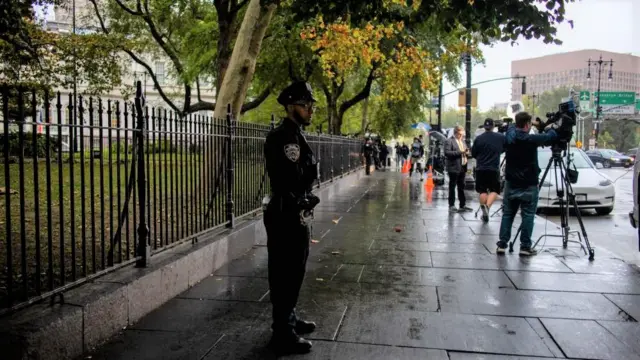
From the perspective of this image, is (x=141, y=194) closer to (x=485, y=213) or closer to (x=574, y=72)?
(x=485, y=213)

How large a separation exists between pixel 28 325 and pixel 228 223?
4058 millimetres

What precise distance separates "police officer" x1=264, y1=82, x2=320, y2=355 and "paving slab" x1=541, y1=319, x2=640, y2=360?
196 cm

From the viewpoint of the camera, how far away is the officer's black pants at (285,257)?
4.14 metres

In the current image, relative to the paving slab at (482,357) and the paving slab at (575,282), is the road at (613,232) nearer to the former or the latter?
the paving slab at (575,282)

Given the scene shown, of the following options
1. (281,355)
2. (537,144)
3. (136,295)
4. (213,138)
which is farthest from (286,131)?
(537,144)

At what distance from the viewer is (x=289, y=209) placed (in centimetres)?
411

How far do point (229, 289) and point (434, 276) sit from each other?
7.67 ft

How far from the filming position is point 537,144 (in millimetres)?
7473

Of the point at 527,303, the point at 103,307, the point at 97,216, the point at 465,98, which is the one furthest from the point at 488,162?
the point at 465,98

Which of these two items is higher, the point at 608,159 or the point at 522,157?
the point at 522,157

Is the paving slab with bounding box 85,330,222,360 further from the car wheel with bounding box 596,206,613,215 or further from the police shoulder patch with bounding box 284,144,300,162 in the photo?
the car wheel with bounding box 596,206,613,215

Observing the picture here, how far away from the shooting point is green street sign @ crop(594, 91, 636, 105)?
58.3 metres

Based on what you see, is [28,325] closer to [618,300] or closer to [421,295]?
[421,295]

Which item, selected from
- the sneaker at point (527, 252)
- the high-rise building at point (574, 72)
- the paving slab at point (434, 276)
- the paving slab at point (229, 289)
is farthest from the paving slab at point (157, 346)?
the high-rise building at point (574, 72)
